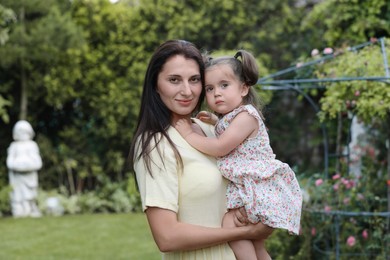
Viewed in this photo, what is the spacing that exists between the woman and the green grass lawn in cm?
435

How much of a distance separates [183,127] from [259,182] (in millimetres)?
322

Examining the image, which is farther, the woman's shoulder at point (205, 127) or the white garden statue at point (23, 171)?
the white garden statue at point (23, 171)

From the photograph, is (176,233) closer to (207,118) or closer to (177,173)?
(177,173)

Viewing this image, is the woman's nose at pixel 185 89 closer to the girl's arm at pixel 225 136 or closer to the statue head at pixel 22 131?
the girl's arm at pixel 225 136

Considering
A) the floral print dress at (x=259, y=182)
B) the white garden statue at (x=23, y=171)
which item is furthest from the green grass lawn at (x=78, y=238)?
the floral print dress at (x=259, y=182)

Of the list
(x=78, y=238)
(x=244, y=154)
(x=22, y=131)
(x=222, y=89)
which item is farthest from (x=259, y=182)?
(x=22, y=131)

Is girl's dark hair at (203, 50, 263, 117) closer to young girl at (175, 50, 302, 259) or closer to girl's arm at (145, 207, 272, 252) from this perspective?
young girl at (175, 50, 302, 259)

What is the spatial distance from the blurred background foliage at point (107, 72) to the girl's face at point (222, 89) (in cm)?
738

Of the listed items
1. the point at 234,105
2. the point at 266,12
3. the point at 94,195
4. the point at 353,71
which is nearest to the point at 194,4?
the point at 266,12

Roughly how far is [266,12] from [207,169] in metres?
8.64

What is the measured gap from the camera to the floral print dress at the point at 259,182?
232 cm

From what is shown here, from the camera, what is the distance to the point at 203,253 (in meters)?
2.28

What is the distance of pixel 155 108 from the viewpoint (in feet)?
7.55

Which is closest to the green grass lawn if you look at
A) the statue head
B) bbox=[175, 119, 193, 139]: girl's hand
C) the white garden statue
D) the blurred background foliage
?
the white garden statue
